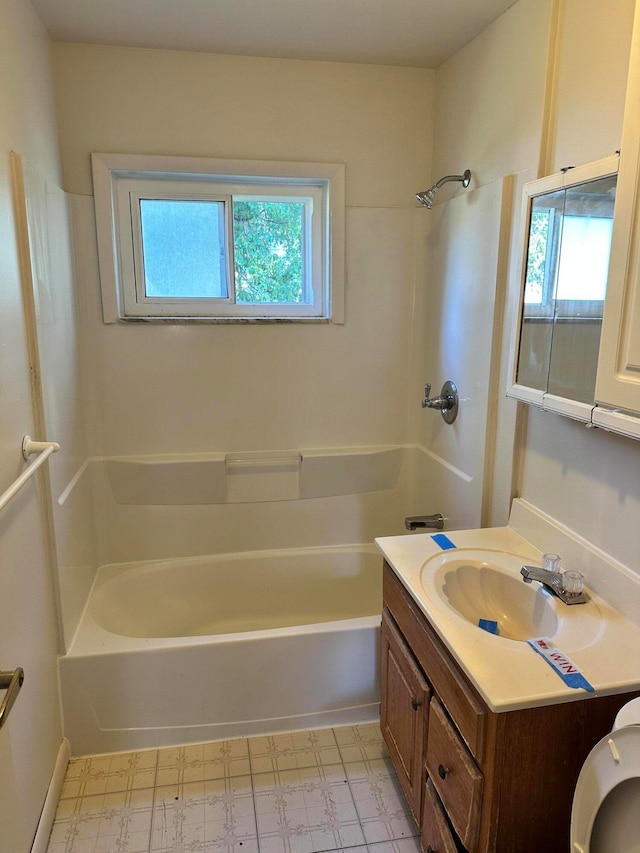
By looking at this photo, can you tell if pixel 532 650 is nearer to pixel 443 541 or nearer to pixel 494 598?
pixel 494 598

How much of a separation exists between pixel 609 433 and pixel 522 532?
47 cm

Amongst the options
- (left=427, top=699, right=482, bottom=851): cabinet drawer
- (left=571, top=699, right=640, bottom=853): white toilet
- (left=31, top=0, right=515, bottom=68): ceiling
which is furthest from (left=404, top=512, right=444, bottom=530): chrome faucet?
(left=31, top=0, right=515, bottom=68): ceiling

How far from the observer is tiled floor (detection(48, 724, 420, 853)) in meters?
1.59

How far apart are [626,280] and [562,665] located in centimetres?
76

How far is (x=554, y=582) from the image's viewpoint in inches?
55.1

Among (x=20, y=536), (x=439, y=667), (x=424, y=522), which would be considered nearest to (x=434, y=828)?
(x=439, y=667)

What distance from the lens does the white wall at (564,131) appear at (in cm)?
132

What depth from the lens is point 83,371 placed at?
2.23 metres

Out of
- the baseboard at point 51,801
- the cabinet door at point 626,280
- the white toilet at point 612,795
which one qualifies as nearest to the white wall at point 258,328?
the baseboard at point 51,801

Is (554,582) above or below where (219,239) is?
below

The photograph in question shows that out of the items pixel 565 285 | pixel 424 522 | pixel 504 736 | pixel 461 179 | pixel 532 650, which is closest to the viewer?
pixel 504 736

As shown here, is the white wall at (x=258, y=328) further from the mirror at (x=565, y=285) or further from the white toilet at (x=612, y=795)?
the white toilet at (x=612, y=795)

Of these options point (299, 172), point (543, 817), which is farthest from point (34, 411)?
point (543, 817)

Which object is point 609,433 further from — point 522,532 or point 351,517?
point 351,517
